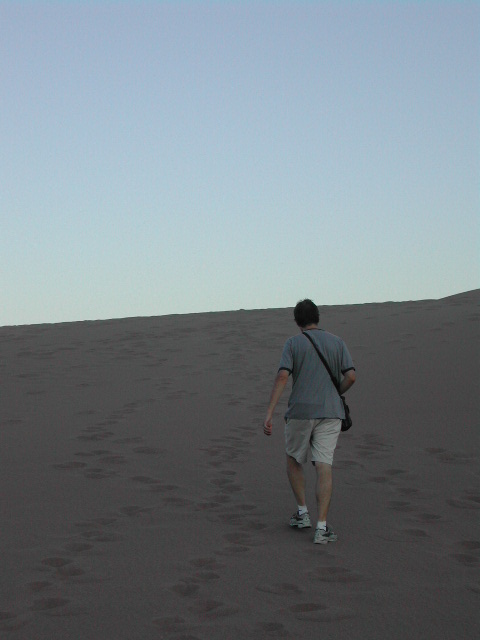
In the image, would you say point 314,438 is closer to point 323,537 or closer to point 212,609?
point 323,537

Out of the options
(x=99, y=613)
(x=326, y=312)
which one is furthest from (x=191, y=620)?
(x=326, y=312)

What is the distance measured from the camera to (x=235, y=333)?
17.0 metres

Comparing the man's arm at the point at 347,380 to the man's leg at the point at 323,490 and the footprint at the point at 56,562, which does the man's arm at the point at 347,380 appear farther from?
the footprint at the point at 56,562

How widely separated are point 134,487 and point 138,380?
6.05 metres

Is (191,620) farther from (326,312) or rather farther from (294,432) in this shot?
(326,312)

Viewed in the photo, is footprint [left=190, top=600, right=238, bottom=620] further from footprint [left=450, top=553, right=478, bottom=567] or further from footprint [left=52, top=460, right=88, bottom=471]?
footprint [left=52, top=460, right=88, bottom=471]

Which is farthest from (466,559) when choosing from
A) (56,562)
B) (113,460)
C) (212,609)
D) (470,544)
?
(113,460)

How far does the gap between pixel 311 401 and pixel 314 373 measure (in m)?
0.20

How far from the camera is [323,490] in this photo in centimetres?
496

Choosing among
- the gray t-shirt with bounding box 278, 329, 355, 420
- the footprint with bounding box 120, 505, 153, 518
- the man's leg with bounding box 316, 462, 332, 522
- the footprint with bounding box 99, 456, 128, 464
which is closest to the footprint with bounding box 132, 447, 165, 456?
the footprint with bounding box 99, 456, 128, 464

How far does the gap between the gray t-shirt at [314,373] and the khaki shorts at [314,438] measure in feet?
0.21

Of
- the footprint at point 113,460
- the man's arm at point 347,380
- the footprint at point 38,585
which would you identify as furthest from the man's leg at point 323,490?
the footprint at point 113,460

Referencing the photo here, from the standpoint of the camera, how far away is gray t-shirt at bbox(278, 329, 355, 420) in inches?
199

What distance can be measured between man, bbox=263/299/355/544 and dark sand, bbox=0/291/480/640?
505 mm
